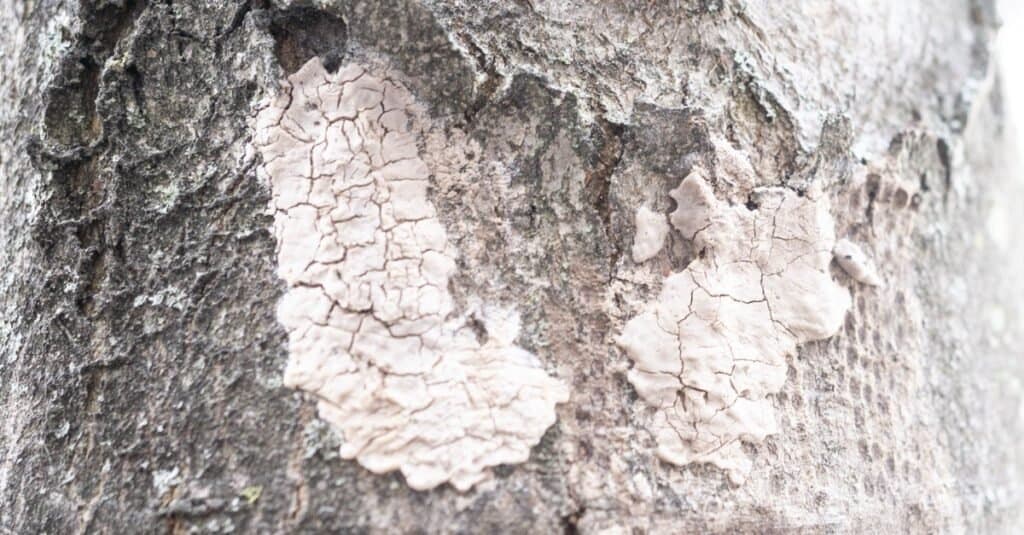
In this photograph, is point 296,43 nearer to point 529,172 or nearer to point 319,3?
point 319,3

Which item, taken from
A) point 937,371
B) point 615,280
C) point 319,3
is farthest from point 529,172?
point 937,371

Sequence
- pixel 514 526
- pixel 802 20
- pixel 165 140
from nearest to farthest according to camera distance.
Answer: pixel 514 526
pixel 165 140
pixel 802 20

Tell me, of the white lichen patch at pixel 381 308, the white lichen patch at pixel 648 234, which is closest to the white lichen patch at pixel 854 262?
the white lichen patch at pixel 648 234

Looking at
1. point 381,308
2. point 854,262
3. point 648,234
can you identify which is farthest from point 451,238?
point 854,262

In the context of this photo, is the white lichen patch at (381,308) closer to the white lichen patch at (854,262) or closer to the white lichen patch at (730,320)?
the white lichen patch at (730,320)

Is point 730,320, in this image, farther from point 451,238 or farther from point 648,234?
point 451,238
